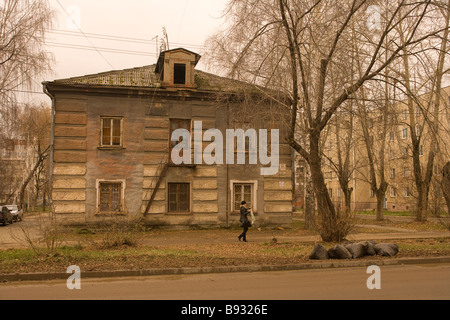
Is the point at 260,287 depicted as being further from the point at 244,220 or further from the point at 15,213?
the point at 15,213

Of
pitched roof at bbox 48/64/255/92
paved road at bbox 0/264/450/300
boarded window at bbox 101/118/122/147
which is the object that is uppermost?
pitched roof at bbox 48/64/255/92

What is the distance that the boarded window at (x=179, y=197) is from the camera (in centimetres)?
2284

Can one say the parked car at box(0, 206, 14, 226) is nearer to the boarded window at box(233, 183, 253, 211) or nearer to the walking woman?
the boarded window at box(233, 183, 253, 211)

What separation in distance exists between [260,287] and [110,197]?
14.7m

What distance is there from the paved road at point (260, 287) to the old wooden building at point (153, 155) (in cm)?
1093

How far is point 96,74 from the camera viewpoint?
915 inches

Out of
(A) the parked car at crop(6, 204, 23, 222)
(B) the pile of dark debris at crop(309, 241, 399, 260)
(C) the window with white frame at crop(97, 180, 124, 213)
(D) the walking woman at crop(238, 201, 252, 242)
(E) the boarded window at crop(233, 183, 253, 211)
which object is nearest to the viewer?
(B) the pile of dark debris at crop(309, 241, 399, 260)

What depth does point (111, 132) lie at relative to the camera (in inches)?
878

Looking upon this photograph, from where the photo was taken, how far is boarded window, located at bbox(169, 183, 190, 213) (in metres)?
22.8

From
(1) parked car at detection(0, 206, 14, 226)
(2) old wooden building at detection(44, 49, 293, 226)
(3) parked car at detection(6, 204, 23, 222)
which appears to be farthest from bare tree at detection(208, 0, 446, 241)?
(3) parked car at detection(6, 204, 23, 222)

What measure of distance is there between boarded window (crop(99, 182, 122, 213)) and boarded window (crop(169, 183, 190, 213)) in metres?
2.73

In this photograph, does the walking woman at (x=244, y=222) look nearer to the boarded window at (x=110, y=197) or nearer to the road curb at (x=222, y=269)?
the road curb at (x=222, y=269)

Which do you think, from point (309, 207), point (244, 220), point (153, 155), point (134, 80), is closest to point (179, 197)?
point (153, 155)
